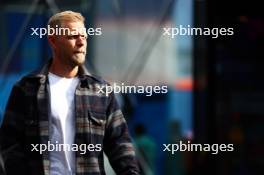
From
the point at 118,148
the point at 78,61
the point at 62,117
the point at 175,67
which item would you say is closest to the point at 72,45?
the point at 78,61

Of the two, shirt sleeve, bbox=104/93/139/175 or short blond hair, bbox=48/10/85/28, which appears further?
short blond hair, bbox=48/10/85/28

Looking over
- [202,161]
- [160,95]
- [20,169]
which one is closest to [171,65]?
[160,95]

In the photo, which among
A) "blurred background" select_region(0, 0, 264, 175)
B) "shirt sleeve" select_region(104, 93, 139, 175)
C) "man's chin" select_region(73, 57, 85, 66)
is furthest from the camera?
"blurred background" select_region(0, 0, 264, 175)

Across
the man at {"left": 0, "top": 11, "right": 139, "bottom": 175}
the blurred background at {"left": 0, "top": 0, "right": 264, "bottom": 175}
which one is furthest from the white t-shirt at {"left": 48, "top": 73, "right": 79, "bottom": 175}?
the blurred background at {"left": 0, "top": 0, "right": 264, "bottom": 175}

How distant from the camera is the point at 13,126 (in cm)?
355

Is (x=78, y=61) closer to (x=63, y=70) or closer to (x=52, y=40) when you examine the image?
(x=63, y=70)

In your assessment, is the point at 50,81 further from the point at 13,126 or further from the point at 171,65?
the point at 171,65

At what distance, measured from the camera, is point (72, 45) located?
374 cm

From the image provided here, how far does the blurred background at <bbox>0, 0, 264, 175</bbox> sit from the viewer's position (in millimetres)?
4250

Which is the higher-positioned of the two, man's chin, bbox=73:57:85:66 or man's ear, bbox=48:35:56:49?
man's ear, bbox=48:35:56:49

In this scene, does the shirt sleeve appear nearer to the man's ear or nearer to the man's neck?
the man's neck

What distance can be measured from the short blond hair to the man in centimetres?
23

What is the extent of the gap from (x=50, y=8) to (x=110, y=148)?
1150mm

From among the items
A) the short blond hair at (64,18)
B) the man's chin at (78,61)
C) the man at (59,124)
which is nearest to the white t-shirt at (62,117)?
the man at (59,124)
